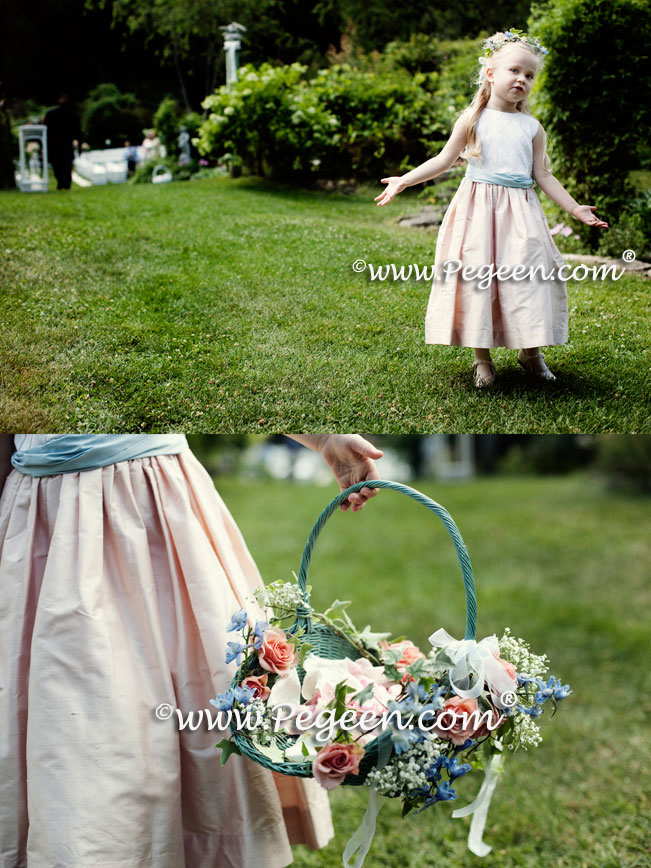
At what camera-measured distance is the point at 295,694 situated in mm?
1801

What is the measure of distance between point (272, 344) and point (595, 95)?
1198mm

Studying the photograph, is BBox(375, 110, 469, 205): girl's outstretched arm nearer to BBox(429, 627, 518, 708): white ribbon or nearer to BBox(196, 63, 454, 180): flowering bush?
BBox(196, 63, 454, 180): flowering bush

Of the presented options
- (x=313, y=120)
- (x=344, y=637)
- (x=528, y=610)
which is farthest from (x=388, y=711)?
(x=528, y=610)

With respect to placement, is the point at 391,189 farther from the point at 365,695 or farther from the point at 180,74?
the point at 365,695

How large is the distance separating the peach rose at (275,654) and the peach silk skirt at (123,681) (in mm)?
187

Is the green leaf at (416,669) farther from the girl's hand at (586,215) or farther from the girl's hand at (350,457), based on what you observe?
the girl's hand at (586,215)

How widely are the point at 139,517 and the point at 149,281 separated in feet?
2.64

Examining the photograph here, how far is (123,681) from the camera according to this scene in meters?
1.81

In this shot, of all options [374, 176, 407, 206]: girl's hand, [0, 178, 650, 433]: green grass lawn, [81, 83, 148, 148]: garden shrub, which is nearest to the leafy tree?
[81, 83, 148, 148]: garden shrub

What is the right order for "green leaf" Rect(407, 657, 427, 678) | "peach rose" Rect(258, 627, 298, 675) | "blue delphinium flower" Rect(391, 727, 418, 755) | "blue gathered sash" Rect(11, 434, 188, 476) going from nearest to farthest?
1. "blue delphinium flower" Rect(391, 727, 418, 755)
2. "green leaf" Rect(407, 657, 427, 678)
3. "peach rose" Rect(258, 627, 298, 675)
4. "blue gathered sash" Rect(11, 434, 188, 476)

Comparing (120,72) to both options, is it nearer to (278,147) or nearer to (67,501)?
(278,147)

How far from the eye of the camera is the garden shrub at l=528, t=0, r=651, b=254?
2.32m

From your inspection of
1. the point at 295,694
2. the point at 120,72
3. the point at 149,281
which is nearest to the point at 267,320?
the point at 149,281

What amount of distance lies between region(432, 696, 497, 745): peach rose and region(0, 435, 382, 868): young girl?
0.52 m
